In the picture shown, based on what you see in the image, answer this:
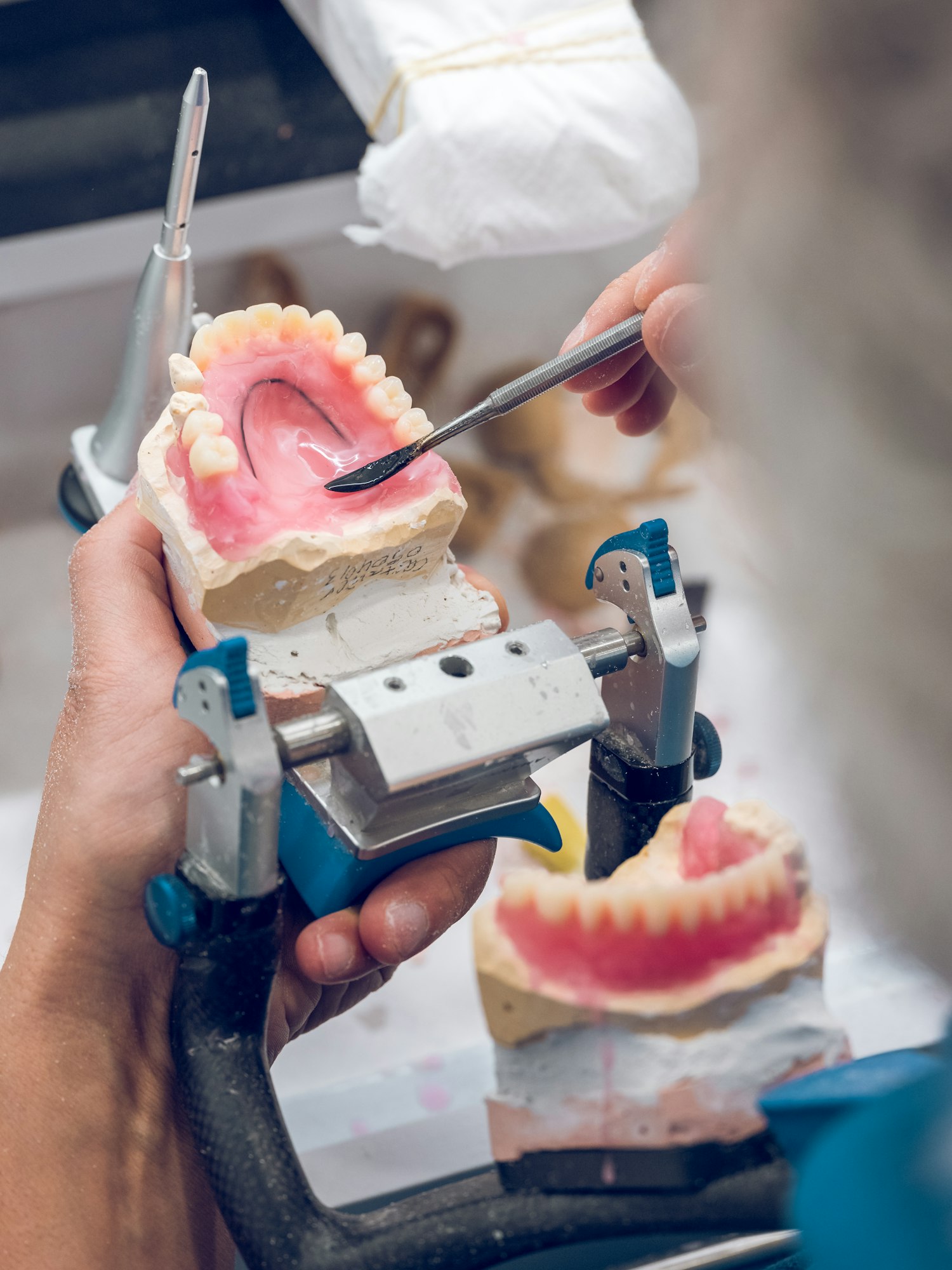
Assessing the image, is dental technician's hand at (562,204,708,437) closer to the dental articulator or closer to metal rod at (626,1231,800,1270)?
the dental articulator

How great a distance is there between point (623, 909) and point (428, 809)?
22cm

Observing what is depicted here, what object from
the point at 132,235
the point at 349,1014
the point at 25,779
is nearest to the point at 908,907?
the point at 349,1014

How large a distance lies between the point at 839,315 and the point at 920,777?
0.12 m

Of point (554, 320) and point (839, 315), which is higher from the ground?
point (554, 320)

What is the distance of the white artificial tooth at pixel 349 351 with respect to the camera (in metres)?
0.84

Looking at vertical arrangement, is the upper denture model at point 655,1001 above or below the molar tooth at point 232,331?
below

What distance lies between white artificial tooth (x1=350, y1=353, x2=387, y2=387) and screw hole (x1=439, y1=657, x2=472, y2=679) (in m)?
0.28

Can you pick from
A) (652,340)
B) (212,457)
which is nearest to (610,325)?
(652,340)

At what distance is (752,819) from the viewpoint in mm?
548

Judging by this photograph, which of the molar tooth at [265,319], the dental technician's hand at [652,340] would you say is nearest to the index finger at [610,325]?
the dental technician's hand at [652,340]

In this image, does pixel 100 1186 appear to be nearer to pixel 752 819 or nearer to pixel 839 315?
pixel 752 819

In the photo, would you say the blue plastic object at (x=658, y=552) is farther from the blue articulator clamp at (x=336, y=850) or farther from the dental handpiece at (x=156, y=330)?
the dental handpiece at (x=156, y=330)

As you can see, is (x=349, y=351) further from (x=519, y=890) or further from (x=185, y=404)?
(x=519, y=890)

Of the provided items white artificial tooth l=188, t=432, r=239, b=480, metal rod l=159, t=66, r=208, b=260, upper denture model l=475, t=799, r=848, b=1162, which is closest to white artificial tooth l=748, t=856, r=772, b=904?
upper denture model l=475, t=799, r=848, b=1162
